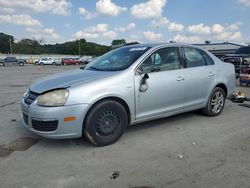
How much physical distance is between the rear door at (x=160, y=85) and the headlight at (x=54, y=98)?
1187 mm

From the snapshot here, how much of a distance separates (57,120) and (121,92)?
106cm

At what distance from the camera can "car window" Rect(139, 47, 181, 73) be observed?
187 inches

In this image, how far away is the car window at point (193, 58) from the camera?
539cm

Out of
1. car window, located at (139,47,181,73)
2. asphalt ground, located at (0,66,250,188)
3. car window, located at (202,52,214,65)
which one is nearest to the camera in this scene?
asphalt ground, located at (0,66,250,188)

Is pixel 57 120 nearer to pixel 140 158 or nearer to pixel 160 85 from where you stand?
pixel 140 158

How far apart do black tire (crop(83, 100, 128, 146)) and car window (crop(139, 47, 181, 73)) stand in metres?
0.86

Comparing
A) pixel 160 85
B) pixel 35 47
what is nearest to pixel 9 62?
pixel 160 85

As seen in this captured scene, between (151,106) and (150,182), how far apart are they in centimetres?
176

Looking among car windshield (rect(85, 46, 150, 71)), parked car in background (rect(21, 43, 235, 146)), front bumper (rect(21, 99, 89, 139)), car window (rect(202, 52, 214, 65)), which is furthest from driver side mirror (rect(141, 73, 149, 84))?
car window (rect(202, 52, 214, 65))

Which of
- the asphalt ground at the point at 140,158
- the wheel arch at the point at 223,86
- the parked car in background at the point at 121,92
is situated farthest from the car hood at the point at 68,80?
the wheel arch at the point at 223,86

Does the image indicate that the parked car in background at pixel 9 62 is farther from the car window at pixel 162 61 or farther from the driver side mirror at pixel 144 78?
the driver side mirror at pixel 144 78

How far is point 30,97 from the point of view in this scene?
432 cm

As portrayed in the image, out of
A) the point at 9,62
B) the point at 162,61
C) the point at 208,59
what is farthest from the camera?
the point at 9,62

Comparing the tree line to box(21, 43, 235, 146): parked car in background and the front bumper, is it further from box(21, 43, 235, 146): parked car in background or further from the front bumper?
the front bumper
